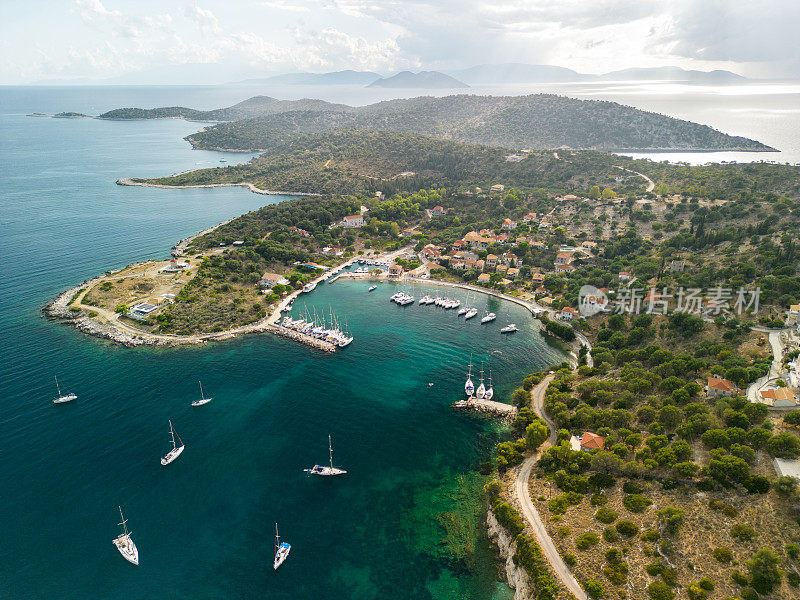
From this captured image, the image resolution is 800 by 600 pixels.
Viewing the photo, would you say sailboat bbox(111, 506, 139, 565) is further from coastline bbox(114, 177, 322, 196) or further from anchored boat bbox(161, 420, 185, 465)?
coastline bbox(114, 177, 322, 196)

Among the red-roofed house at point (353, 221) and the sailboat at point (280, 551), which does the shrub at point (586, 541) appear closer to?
the sailboat at point (280, 551)

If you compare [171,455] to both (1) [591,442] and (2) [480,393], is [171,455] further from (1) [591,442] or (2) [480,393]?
(1) [591,442]

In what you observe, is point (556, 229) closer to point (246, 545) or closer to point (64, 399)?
point (246, 545)

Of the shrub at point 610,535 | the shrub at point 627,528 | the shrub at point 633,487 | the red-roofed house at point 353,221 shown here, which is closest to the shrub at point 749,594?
the shrub at point 627,528

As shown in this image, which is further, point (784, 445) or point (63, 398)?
point (63, 398)

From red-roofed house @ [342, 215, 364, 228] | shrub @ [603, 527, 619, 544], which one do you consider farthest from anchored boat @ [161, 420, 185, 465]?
red-roofed house @ [342, 215, 364, 228]

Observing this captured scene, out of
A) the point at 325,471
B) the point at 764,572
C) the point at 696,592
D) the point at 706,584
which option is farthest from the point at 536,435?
the point at 325,471
